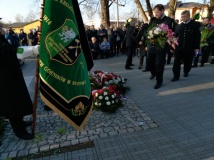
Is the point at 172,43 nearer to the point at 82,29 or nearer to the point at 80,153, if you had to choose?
the point at 82,29

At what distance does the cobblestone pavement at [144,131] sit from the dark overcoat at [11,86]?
629mm

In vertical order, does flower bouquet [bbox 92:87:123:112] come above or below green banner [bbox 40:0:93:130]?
below

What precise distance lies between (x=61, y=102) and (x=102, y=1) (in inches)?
599

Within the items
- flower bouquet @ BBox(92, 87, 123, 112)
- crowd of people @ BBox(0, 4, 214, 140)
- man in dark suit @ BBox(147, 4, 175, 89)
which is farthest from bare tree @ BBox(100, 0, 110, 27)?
flower bouquet @ BBox(92, 87, 123, 112)

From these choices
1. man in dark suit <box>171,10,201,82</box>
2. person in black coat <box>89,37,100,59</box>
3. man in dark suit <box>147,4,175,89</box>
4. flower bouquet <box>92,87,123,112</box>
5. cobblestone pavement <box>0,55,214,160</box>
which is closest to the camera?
cobblestone pavement <box>0,55,214,160</box>

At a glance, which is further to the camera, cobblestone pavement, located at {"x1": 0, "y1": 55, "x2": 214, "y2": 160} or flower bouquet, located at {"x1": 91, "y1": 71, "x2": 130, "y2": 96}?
flower bouquet, located at {"x1": 91, "y1": 71, "x2": 130, "y2": 96}

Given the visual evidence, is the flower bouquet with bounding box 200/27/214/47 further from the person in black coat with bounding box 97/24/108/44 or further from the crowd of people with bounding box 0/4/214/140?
the person in black coat with bounding box 97/24/108/44

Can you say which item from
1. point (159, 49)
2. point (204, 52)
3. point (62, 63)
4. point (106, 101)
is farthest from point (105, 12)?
point (62, 63)

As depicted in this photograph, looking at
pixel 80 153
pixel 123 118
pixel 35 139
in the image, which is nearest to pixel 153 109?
pixel 123 118

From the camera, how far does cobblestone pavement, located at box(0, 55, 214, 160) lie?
3271 millimetres

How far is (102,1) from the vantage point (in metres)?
16.9

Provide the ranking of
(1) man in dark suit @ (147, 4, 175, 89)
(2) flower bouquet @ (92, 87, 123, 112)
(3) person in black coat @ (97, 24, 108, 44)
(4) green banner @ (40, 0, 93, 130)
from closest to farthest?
(4) green banner @ (40, 0, 93, 130) < (2) flower bouquet @ (92, 87, 123, 112) < (1) man in dark suit @ (147, 4, 175, 89) < (3) person in black coat @ (97, 24, 108, 44)

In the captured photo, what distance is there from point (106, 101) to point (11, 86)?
6.87ft

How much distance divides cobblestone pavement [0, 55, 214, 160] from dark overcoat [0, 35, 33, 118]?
0.63m
